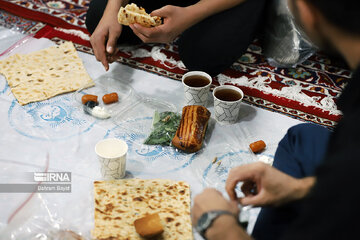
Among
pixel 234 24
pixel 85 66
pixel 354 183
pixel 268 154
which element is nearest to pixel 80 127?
pixel 85 66

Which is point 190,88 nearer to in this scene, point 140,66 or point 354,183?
point 140,66

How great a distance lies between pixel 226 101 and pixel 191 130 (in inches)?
10.0

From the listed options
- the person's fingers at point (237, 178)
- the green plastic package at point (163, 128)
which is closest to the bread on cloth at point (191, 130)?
the green plastic package at point (163, 128)

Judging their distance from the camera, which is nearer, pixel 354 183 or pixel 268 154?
pixel 354 183

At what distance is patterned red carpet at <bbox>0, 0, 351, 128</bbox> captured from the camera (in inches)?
78.3

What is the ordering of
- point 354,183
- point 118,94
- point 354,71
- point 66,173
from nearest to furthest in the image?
point 354,183 < point 354,71 < point 66,173 < point 118,94

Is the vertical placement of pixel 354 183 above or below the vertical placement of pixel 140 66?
above

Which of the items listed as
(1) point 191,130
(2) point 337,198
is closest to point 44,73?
(1) point 191,130

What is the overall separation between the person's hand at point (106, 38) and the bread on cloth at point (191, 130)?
1.81ft

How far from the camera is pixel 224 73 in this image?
220 centimetres

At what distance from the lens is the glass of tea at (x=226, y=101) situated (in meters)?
1.76

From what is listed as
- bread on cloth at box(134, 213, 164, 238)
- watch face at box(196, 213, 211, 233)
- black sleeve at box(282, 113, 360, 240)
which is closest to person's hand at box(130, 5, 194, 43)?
bread on cloth at box(134, 213, 164, 238)

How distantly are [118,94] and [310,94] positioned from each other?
1.05m

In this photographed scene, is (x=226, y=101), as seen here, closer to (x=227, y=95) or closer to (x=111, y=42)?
(x=227, y=95)
